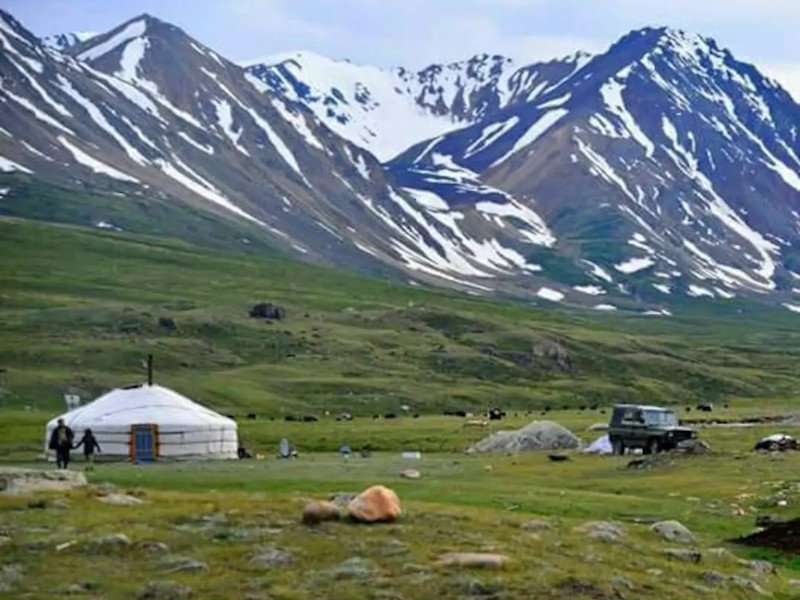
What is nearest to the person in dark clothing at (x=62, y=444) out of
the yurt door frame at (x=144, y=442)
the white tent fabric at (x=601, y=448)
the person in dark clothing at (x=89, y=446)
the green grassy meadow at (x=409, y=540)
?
the person in dark clothing at (x=89, y=446)

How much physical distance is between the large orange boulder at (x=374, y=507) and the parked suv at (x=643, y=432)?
50.8 m

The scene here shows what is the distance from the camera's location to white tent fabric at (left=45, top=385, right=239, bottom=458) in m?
82.9

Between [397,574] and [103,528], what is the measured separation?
858 cm

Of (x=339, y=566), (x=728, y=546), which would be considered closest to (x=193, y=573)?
(x=339, y=566)

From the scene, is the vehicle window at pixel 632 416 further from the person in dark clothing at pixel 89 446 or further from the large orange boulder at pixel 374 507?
the large orange boulder at pixel 374 507

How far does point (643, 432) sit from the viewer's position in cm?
8725

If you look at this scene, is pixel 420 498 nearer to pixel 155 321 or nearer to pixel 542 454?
pixel 542 454

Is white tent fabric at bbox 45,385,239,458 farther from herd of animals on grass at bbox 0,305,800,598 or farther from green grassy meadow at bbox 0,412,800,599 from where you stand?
green grassy meadow at bbox 0,412,800,599

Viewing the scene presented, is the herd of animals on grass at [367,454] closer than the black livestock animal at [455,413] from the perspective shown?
Yes

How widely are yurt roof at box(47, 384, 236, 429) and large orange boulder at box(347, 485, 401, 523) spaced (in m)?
47.4

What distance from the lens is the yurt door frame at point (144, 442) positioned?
83.1m

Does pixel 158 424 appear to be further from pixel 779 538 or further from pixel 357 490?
pixel 779 538

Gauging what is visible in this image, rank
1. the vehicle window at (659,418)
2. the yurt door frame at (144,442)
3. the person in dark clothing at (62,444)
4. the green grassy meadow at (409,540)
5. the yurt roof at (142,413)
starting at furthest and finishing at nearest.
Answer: the vehicle window at (659,418)
the yurt roof at (142,413)
the yurt door frame at (144,442)
the person in dark clothing at (62,444)
the green grassy meadow at (409,540)

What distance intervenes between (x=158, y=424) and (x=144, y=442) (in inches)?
48.7
